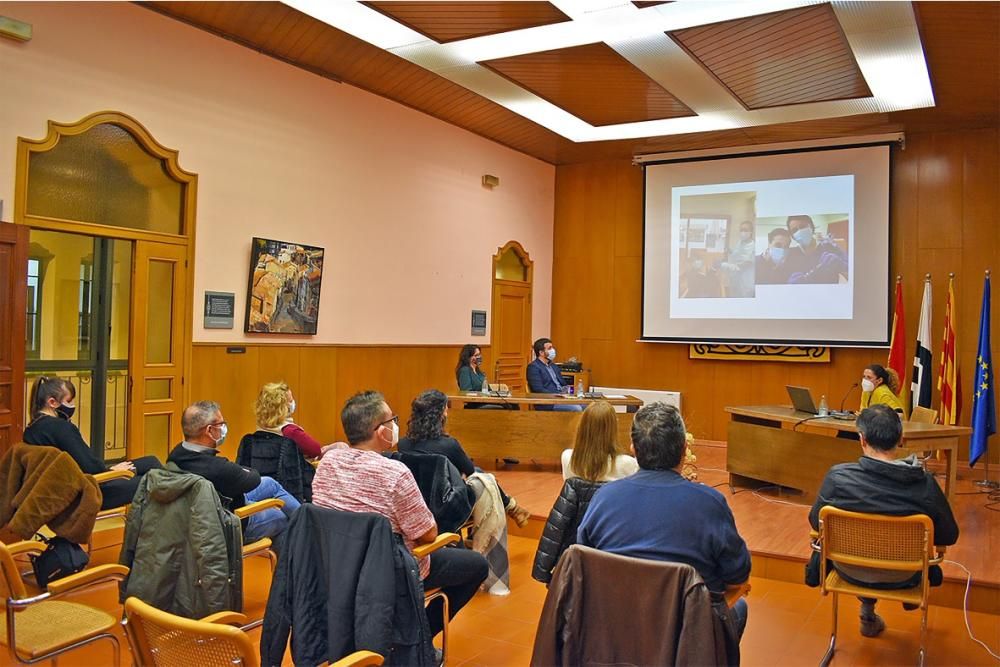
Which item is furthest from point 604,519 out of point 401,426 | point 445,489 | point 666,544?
point 401,426

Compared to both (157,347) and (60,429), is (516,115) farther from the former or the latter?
(60,429)

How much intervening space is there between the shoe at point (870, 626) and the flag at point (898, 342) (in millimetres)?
4966

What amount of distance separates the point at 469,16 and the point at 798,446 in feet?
13.5

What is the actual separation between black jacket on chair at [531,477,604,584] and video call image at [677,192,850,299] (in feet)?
21.4

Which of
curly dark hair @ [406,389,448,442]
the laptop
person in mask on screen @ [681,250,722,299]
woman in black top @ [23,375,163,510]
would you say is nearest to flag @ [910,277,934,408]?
the laptop

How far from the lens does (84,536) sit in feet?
10.8

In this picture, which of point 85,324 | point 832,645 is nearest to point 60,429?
point 85,324

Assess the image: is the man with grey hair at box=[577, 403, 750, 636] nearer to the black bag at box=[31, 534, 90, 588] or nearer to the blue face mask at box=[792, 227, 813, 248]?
the black bag at box=[31, 534, 90, 588]

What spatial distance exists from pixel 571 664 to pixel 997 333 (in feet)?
25.1

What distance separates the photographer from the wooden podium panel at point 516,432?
23.8ft

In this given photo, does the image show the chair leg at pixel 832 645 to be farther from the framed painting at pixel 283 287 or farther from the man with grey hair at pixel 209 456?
the framed painting at pixel 283 287

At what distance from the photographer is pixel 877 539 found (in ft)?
10.6

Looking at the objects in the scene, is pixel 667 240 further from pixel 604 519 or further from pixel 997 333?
pixel 604 519

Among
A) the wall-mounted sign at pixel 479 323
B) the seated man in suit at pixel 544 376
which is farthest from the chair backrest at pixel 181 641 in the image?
the wall-mounted sign at pixel 479 323
